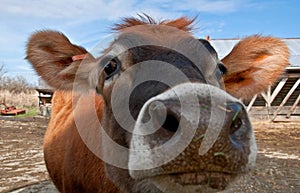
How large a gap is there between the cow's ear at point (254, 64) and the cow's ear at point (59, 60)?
4.27 ft

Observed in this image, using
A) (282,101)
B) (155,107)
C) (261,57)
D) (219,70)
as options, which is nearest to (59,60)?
(219,70)

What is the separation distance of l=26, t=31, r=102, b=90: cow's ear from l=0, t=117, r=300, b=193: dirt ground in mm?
2414

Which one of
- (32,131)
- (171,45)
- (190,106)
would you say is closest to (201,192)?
(190,106)

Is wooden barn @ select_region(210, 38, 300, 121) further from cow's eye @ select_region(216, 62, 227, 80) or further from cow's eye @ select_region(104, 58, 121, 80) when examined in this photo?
cow's eye @ select_region(104, 58, 121, 80)

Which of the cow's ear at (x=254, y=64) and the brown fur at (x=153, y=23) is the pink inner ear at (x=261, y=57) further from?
the brown fur at (x=153, y=23)

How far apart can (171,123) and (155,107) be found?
0.11 metres

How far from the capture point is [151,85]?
1.93m

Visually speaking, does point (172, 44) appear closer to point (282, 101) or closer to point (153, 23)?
point (153, 23)

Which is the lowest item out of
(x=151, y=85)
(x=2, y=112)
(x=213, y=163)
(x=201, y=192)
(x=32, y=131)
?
(x=2, y=112)

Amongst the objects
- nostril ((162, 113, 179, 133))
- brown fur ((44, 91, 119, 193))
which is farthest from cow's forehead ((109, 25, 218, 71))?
brown fur ((44, 91, 119, 193))

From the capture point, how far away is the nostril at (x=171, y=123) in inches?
60.2

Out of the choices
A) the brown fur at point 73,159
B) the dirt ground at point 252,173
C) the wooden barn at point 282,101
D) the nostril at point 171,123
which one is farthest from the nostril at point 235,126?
the wooden barn at point 282,101

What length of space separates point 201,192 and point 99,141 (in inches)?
52.0

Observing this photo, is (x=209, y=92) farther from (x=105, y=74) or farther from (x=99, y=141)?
(x=99, y=141)
